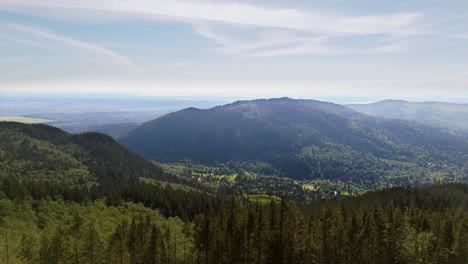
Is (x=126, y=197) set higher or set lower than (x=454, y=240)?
lower

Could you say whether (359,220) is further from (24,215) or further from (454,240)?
(24,215)

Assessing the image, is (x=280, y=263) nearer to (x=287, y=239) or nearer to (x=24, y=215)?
(x=287, y=239)

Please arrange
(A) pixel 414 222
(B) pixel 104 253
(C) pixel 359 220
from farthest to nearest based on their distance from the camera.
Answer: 1. (A) pixel 414 222
2. (C) pixel 359 220
3. (B) pixel 104 253

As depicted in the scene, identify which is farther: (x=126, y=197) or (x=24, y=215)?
(x=126, y=197)

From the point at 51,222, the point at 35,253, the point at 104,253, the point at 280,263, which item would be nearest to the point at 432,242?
the point at 280,263

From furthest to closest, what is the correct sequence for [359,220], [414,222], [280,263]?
[414,222] → [359,220] → [280,263]

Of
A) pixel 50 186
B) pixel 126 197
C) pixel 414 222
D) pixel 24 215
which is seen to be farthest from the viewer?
pixel 126 197

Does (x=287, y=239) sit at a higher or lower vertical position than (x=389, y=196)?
higher

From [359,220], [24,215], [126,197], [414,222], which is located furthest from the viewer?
[126,197]

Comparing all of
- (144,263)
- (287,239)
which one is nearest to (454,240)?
(287,239)
